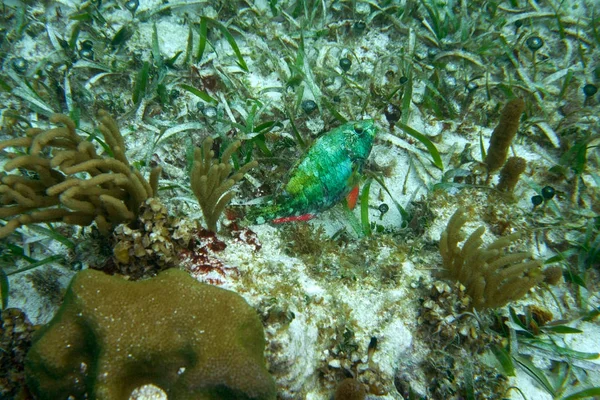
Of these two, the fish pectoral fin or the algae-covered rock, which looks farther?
the fish pectoral fin

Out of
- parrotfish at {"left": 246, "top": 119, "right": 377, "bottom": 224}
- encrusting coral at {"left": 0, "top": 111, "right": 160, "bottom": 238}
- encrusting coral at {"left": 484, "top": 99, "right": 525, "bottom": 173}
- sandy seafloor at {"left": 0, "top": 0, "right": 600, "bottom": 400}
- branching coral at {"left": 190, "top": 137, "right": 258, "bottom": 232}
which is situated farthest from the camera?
encrusting coral at {"left": 484, "top": 99, "right": 525, "bottom": 173}

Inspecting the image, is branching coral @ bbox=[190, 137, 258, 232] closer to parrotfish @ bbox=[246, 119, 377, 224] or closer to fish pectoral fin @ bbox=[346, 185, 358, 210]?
parrotfish @ bbox=[246, 119, 377, 224]

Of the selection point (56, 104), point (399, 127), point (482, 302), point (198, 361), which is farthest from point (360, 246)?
point (56, 104)

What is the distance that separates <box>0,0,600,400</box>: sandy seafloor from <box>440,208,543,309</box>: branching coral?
0.28 meters

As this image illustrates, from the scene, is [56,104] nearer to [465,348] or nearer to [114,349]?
[114,349]

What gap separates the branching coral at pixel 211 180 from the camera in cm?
259

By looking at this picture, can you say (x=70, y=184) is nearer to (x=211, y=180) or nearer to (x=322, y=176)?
(x=211, y=180)

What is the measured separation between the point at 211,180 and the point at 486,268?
232 cm

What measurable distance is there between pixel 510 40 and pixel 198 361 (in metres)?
5.57

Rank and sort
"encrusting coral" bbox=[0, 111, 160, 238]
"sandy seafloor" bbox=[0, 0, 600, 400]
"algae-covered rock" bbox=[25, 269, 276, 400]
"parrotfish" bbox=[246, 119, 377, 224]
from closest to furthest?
"algae-covered rock" bbox=[25, 269, 276, 400]
"encrusting coral" bbox=[0, 111, 160, 238]
"sandy seafloor" bbox=[0, 0, 600, 400]
"parrotfish" bbox=[246, 119, 377, 224]

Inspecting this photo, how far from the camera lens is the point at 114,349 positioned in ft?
5.99

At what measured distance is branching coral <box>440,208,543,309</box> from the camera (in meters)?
2.82

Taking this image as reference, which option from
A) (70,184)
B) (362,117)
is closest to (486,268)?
(362,117)

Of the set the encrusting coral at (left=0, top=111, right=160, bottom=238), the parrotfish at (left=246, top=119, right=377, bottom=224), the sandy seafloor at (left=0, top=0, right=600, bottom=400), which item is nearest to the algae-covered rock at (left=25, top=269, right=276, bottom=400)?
the sandy seafloor at (left=0, top=0, right=600, bottom=400)
